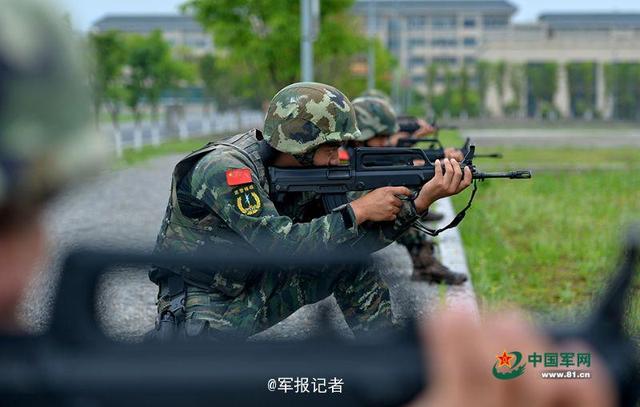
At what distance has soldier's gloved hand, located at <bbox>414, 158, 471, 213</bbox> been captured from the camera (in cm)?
372

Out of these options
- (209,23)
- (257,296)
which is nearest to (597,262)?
(257,296)

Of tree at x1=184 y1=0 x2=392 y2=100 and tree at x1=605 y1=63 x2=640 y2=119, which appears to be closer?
tree at x1=184 y1=0 x2=392 y2=100

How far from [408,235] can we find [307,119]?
12.0 ft

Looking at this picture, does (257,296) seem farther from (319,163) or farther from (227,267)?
(227,267)

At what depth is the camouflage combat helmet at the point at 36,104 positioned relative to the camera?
1031mm

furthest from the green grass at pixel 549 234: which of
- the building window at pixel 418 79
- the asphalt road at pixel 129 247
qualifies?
the building window at pixel 418 79

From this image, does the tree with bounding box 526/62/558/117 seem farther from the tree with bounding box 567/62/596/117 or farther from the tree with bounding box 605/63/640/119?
the tree with bounding box 605/63/640/119

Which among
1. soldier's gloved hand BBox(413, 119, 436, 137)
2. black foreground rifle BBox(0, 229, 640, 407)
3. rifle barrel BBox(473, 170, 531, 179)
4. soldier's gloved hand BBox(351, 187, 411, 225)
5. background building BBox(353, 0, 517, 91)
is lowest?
background building BBox(353, 0, 517, 91)

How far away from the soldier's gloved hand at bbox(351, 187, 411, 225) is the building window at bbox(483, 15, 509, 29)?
5186 inches

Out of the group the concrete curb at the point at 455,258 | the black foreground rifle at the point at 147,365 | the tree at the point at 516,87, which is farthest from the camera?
the tree at the point at 516,87

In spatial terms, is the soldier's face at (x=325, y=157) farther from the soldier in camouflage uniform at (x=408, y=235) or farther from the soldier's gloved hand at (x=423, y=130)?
the soldier's gloved hand at (x=423, y=130)

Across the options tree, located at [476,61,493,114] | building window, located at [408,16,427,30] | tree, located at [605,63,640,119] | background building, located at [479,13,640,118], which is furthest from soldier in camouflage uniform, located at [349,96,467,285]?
building window, located at [408,16,427,30]

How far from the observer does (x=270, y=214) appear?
3592 mm

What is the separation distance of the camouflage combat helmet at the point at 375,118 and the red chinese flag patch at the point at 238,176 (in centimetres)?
393
